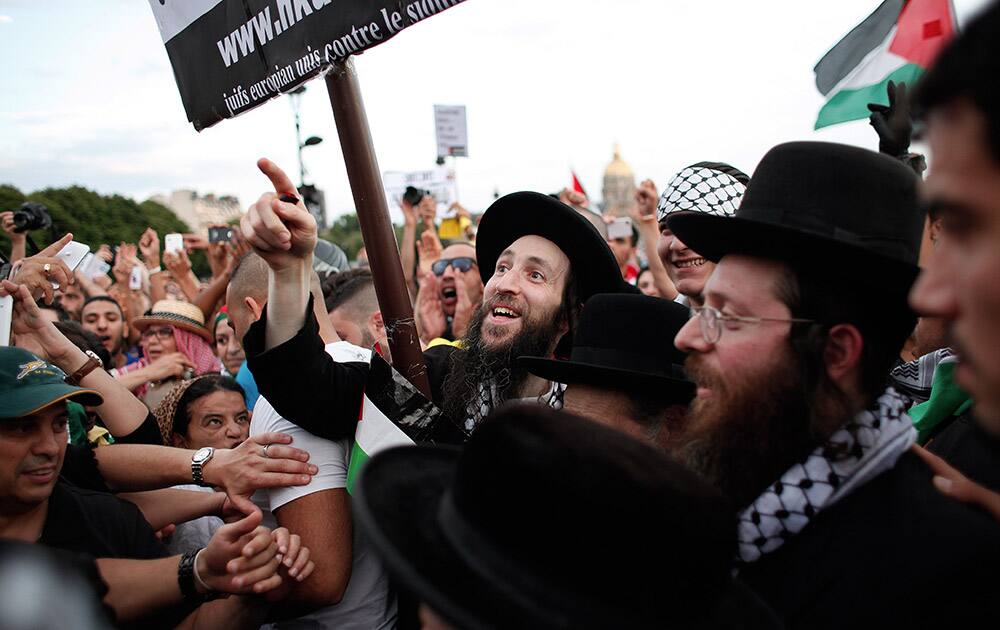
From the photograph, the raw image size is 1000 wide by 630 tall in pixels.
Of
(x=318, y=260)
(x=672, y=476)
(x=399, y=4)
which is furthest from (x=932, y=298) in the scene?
(x=318, y=260)

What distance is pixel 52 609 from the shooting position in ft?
2.97

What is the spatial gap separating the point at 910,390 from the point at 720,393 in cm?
182

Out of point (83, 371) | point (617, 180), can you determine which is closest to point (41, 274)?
point (83, 371)

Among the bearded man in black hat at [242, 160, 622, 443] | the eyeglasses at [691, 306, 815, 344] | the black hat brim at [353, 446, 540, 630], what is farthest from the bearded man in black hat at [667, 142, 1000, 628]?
the bearded man in black hat at [242, 160, 622, 443]

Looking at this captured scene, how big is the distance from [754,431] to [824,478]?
184 mm

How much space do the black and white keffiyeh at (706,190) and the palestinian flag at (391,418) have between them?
64.9 inches

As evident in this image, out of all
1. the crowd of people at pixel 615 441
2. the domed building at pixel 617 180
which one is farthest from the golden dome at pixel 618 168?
the crowd of people at pixel 615 441

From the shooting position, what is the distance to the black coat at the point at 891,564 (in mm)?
1274

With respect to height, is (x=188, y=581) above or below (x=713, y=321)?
below

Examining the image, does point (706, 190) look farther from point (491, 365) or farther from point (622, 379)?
point (622, 379)

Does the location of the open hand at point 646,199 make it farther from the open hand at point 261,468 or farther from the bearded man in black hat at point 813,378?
the open hand at point 261,468

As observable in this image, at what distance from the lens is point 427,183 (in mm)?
10750

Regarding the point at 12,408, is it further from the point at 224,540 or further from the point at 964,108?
the point at 964,108

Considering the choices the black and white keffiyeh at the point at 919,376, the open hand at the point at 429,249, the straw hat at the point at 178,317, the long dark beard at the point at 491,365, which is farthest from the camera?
the open hand at the point at 429,249
